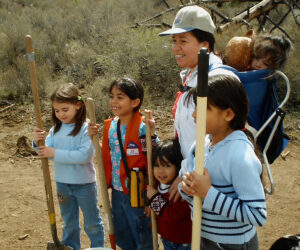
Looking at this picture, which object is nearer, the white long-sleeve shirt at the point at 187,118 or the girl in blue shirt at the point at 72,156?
the white long-sleeve shirt at the point at 187,118

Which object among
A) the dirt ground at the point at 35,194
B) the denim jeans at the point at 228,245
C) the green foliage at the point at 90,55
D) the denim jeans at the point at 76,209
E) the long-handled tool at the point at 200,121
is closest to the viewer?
the long-handled tool at the point at 200,121

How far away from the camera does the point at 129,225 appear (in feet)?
8.60

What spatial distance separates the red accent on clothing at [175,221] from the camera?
86.6 inches

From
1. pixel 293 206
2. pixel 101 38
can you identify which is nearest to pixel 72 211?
pixel 293 206

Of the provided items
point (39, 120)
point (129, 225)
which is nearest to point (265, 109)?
point (129, 225)

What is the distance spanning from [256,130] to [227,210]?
0.82 m

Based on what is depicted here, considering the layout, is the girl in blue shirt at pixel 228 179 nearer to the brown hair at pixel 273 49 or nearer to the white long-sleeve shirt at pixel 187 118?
the white long-sleeve shirt at pixel 187 118

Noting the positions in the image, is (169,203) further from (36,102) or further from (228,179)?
(36,102)

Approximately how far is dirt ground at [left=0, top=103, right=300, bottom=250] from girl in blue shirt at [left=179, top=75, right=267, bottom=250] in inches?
73.4

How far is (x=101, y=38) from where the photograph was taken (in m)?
9.89

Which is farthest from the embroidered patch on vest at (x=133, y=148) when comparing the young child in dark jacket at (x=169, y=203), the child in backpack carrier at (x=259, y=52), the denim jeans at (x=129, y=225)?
the child in backpack carrier at (x=259, y=52)

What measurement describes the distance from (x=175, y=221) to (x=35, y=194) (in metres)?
2.68

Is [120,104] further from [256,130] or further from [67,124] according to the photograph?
[256,130]

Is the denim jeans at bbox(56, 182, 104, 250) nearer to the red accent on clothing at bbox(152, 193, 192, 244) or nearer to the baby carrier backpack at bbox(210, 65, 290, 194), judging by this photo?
the red accent on clothing at bbox(152, 193, 192, 244)
